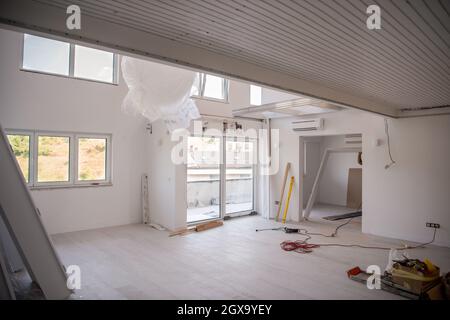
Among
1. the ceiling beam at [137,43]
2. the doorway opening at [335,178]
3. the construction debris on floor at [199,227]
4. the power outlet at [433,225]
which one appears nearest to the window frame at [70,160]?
the construction debris on floor at [199,227]

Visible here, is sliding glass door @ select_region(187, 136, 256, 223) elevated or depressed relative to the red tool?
elevated

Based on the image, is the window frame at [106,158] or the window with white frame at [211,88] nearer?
the window frame at [106,158]

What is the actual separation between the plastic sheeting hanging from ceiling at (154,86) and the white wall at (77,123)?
127 centimetres

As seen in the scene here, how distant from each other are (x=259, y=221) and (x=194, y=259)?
297 cm

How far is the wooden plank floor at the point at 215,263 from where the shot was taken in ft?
10.7

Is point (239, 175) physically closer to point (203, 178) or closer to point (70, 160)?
point (203, 178)

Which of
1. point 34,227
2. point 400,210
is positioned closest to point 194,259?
point 34,227

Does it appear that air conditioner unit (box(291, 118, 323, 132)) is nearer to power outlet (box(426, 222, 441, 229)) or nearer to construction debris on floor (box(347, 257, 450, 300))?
power outlet (box(426, 222, 441, 229))

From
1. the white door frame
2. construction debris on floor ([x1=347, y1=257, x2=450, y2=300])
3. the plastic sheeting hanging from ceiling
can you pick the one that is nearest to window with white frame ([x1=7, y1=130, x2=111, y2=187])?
the plastic sheeting hanging from ceiling

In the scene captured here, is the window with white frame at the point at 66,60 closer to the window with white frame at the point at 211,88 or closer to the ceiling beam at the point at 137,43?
the window with white frame at the point at 211,88

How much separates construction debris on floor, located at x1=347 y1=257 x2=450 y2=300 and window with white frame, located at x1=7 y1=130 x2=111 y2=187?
5.23 metres

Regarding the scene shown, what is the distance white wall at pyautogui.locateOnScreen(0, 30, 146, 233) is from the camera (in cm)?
511

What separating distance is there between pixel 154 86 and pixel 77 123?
220 centimetres
